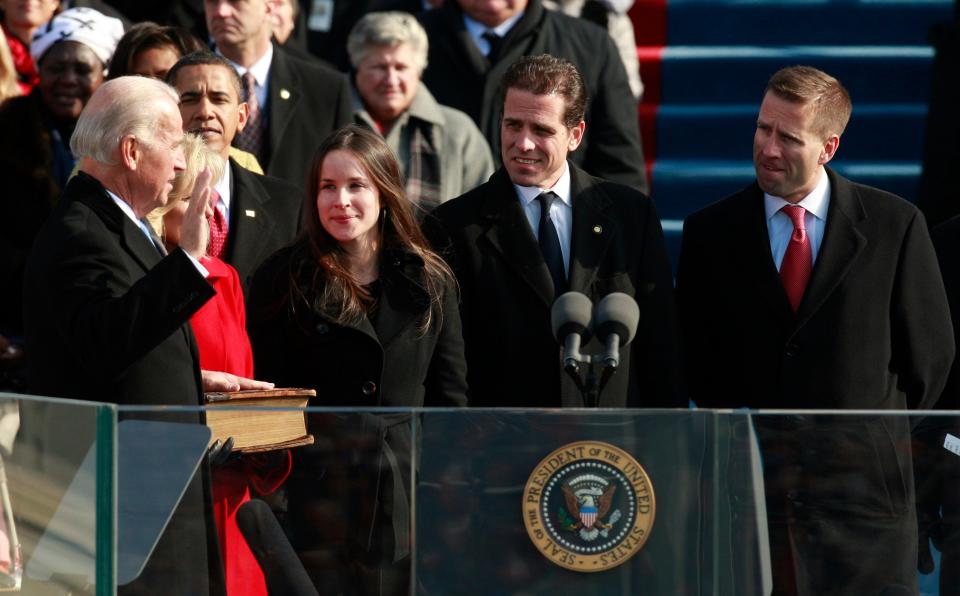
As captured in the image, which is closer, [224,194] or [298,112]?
[224,194]

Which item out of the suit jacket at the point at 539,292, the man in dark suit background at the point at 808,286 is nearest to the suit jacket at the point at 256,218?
the suit jacket at the point at 539,292

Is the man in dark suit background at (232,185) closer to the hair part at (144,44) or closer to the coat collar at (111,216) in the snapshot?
the hair part at (144,44)

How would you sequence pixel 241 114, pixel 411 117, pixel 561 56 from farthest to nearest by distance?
pixel 561 56 → pixel 411 117 → pixel 241 114

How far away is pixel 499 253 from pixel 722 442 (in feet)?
4.64

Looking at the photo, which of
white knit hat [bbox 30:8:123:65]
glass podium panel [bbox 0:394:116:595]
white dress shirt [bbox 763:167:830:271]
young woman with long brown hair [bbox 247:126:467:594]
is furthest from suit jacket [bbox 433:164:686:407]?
white knit hat [bbox 30:8:123:65]

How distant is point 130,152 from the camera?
4.09m

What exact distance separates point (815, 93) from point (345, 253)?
151 centimetres

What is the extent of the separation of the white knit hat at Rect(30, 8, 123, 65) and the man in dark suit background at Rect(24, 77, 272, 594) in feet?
6.80

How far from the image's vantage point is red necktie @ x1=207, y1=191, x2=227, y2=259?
5.12m

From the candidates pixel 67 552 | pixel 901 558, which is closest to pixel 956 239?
pixel 901 558

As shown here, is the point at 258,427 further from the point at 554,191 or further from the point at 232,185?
the point at 232,185

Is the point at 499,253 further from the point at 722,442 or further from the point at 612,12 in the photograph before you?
the point at 612,12

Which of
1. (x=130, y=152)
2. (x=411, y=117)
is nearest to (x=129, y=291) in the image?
(x=130, y=152)

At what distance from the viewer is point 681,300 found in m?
5.10
